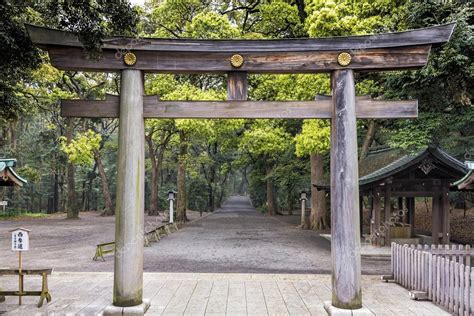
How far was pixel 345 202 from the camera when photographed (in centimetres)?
684

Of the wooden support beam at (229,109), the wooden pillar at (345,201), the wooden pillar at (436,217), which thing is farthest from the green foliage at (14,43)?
the wooden pillar at (436,217)

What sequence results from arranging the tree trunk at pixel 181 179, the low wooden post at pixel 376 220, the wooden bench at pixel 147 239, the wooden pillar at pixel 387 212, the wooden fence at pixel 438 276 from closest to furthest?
the wooden fence at pixel 438 276
the wooden bench at pixel 147 239
the wooden pillar at pixel 387 212
the low wooden post at pixel 376 220
the tree trunk at pixel 181 179

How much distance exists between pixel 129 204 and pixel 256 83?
50.7 feet

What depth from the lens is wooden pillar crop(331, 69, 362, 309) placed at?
6.75m

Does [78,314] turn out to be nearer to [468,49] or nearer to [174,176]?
[468,49]

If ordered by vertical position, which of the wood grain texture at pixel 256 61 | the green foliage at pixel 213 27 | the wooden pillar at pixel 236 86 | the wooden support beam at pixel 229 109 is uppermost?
the green foliage at pixel 213 27

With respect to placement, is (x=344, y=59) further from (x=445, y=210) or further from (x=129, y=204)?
(x=445, y=210)

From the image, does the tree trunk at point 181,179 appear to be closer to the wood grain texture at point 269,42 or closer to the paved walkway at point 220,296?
the paved walkway at point 220,296

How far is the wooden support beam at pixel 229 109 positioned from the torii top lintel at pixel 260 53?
643 millimetres

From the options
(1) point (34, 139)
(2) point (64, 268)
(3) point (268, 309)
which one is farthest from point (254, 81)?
(1) point (34, 139)

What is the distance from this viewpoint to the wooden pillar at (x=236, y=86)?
7246 mm

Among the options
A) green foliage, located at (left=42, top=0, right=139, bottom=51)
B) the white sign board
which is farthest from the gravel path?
green foliage, located at (left=42, top=0, right=139, bottom=51)

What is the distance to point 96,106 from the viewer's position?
23.6ft

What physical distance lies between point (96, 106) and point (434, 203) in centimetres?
1445
